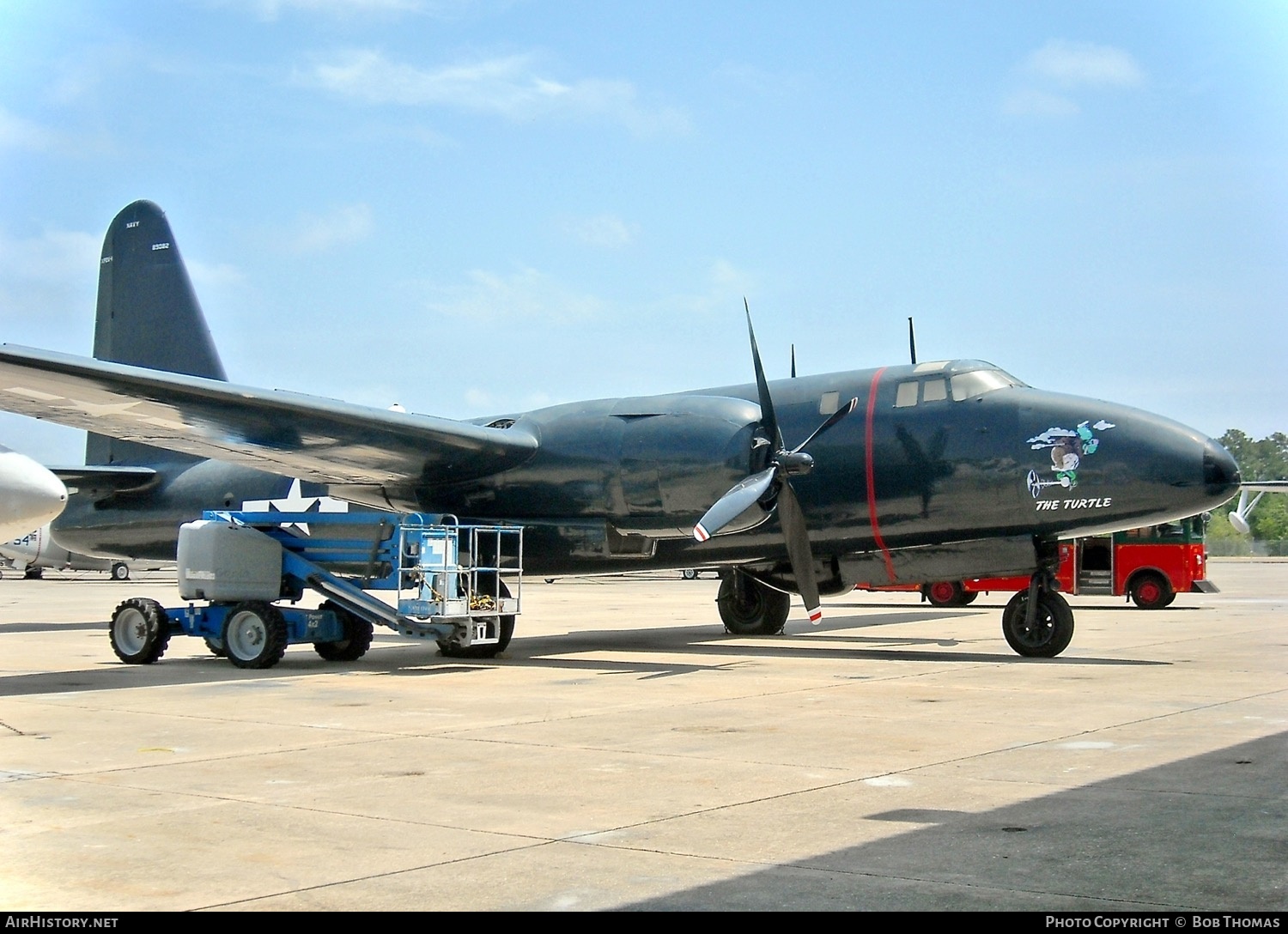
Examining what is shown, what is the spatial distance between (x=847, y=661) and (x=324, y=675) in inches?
266

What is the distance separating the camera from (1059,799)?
23.5 ft

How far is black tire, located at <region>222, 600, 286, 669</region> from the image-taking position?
1603cm

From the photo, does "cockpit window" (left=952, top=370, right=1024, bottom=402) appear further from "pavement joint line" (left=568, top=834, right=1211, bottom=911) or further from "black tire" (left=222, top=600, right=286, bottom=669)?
"pavement joint line" (left=568, top=834, right=1211, bottom=911)

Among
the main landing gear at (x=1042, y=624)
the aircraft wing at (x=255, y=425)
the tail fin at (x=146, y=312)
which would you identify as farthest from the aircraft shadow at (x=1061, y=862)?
the tail fin at (x=146, y=312)

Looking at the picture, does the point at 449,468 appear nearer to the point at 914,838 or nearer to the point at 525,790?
the point at 525,790

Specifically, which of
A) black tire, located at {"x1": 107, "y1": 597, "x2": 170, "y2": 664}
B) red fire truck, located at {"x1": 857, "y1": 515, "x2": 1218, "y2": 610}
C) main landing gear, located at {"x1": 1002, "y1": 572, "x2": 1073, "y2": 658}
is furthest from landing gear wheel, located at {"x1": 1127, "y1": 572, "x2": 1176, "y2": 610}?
black tire, located at {"x1": 107, "y1": 597, "x2": 170, "y2": 664}

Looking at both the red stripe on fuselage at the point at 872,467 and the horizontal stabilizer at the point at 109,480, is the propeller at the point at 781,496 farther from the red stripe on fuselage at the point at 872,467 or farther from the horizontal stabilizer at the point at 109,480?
the horizontal stabilizer at the point at 109,480

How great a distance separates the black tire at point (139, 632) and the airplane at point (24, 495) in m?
1.63

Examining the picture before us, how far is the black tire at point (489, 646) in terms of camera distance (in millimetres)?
17281

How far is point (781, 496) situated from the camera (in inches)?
642

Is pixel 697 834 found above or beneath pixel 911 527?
beneath

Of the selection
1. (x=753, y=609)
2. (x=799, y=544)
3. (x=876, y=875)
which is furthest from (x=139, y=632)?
(x=876, y=875)

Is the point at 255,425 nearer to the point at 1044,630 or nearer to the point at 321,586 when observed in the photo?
the point at 321,586
